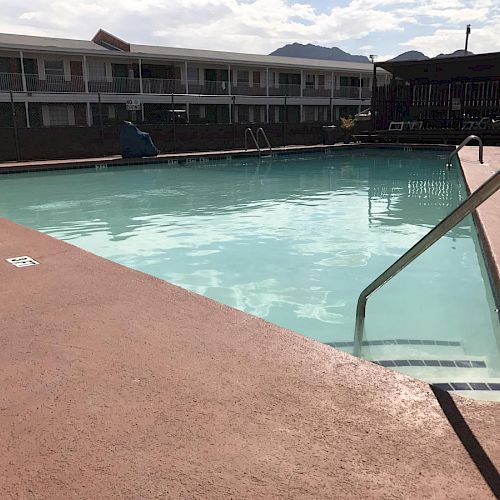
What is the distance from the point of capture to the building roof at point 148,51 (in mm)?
27297

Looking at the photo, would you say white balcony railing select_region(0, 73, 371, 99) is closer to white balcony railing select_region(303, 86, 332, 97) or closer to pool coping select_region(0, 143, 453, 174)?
white balcony railing select_region(303, 86, 332, 97)

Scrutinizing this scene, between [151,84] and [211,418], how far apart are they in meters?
31.2

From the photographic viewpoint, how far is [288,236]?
867 centimetres

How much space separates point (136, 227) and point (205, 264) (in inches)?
115

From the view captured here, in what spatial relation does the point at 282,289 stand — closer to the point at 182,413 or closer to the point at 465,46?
the point at 182,413

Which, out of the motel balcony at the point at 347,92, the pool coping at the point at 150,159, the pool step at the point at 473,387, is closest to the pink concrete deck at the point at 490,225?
the pool step at the point at 473,387

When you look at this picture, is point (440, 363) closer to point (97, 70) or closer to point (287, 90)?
point (97, 70)

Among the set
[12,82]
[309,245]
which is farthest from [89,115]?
[309,245]

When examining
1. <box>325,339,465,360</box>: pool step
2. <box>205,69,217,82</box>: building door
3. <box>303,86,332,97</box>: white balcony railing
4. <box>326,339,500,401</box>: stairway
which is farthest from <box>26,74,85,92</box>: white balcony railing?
<box>326,339,500,401</box>: stairway

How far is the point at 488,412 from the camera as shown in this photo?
7.50 ft

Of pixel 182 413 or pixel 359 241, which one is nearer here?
pixel 182 413

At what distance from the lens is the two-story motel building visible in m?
27.6

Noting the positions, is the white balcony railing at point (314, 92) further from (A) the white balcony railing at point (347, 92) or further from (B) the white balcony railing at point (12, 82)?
(B) the white balcony railing at point (12, 82)

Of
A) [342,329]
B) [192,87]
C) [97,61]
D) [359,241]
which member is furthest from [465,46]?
[342,329]
